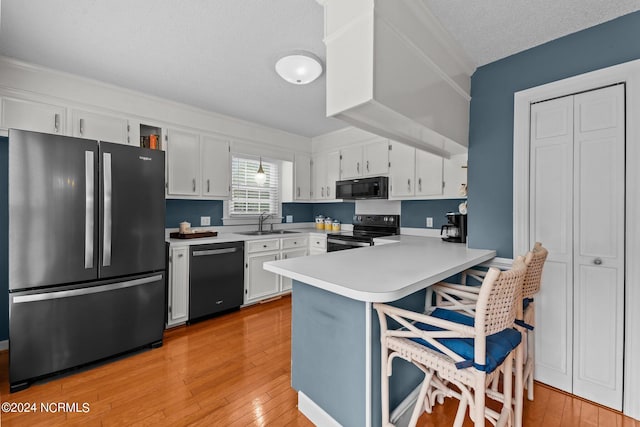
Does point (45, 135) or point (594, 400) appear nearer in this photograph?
point (594, 400)

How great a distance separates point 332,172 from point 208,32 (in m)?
2.67

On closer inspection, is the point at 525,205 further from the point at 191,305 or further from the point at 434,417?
the point at 191,305

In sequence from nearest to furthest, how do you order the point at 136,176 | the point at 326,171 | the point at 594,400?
1. the point at 594,400
2. the point at 136,176
3. the point at 326,171

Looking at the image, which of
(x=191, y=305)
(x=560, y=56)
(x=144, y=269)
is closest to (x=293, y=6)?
(x=560, y=56)

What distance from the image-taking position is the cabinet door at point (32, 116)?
2263mm

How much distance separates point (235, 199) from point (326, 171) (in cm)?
147

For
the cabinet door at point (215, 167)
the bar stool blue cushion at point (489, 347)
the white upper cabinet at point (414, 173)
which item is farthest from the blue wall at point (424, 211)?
the cabinet door at point (215, 167)

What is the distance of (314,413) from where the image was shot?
1.66m

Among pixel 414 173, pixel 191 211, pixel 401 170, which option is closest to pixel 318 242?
pixel 401 170

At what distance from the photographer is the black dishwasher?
305 cm

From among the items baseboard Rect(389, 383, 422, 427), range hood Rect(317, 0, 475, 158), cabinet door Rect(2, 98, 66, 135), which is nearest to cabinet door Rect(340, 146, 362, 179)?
range hood Rect(317, 0, 475, 158)

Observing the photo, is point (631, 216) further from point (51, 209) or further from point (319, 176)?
point (51, 209)

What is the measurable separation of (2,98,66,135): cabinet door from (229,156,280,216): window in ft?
5.83

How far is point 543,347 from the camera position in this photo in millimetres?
2072
